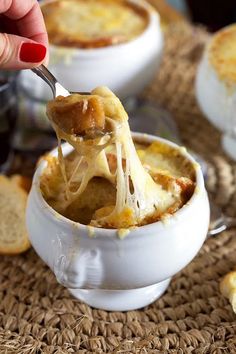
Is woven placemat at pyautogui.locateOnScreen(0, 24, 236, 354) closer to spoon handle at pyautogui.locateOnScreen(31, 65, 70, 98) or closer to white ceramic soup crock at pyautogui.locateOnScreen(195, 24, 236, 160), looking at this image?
white ceramic soup crock at pyautogui.locateOnScreen(195, 24, 236, 160)

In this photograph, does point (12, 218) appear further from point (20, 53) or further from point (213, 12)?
point (213, 12)

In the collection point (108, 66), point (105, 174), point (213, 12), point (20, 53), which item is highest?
point (20, 53)

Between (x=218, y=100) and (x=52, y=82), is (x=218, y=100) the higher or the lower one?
the lower one

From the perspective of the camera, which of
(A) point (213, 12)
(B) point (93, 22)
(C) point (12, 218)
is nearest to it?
(C) point (12, 218)

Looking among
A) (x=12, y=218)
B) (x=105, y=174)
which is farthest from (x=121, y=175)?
(x=12, y=218)

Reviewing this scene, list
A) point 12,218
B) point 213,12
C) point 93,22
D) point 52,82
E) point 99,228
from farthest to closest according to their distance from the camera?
point 213,12, point 93,22, point 12,218, point 52,82, point 99,228

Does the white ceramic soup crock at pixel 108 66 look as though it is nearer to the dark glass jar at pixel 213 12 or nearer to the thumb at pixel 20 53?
the thumb at pixel 20 53

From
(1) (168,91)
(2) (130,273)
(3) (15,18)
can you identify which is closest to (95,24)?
(1) (168,91)
